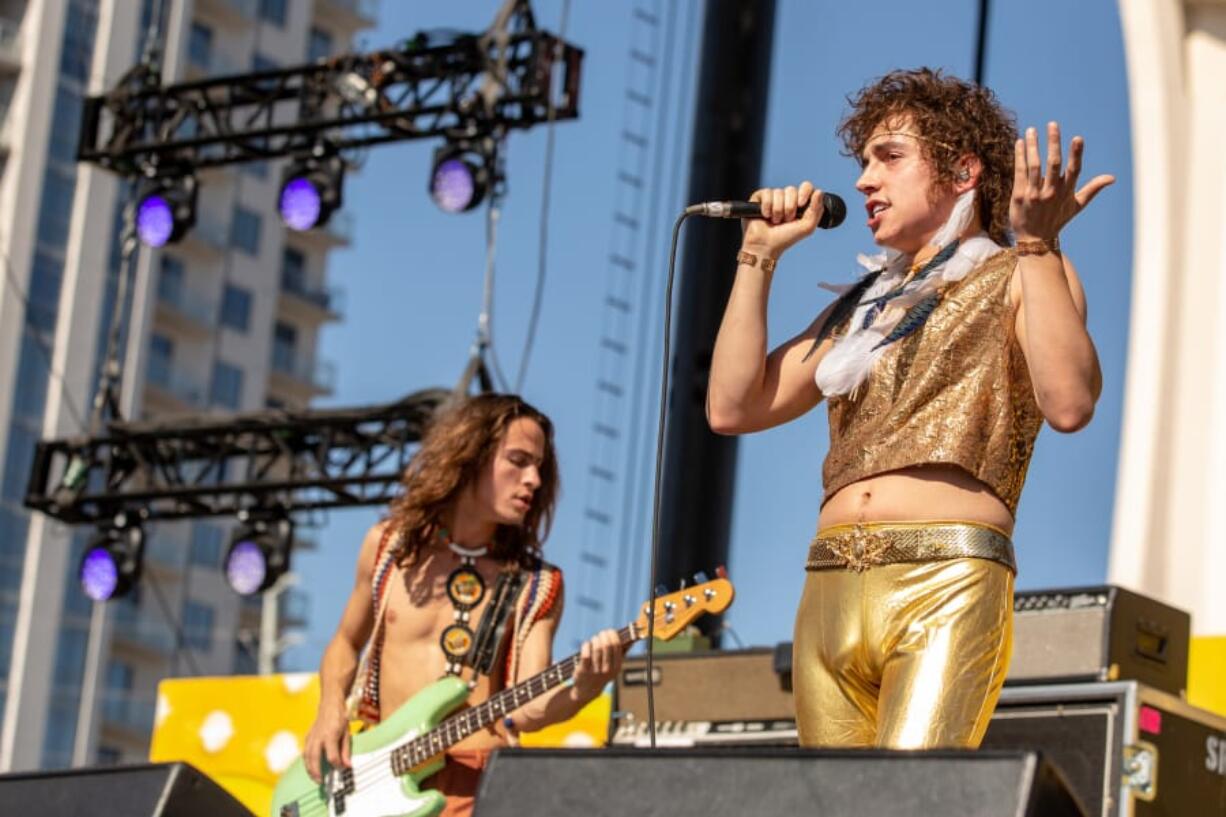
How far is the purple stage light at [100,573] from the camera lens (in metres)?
10.3

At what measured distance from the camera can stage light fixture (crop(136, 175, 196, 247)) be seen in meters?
Answer: 10.4

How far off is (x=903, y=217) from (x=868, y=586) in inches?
22.5

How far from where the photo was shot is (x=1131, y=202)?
741 cm

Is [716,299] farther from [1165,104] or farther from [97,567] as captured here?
[97,567]

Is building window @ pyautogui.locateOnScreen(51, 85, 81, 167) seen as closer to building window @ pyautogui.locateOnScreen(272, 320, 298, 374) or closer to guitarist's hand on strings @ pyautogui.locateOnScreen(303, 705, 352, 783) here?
building window @ pyautogui.locateOnScreen(272, 320, 298, 374)

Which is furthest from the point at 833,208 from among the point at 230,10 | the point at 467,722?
the point at 230,10

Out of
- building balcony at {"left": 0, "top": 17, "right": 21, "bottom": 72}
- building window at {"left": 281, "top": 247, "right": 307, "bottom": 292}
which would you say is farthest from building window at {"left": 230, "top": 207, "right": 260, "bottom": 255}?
building balcony at {"left": 0, "top": 17, "right": 21, "bottom": 72}

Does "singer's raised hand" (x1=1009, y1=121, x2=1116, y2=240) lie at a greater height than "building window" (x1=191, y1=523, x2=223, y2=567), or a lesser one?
lesser

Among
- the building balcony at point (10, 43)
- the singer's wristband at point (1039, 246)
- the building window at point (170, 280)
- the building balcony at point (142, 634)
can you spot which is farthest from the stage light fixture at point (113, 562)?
the building window at point (170, 280)

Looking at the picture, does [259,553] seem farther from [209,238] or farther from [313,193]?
[209,238]

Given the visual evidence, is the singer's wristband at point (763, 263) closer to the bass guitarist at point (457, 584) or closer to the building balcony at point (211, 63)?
the bass guitarist at point (457, 584)

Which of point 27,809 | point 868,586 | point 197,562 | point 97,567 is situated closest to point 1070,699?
point 868,586

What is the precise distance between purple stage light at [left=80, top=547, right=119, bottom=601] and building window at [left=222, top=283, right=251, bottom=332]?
3797 centimetres

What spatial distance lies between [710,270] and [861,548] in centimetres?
484
